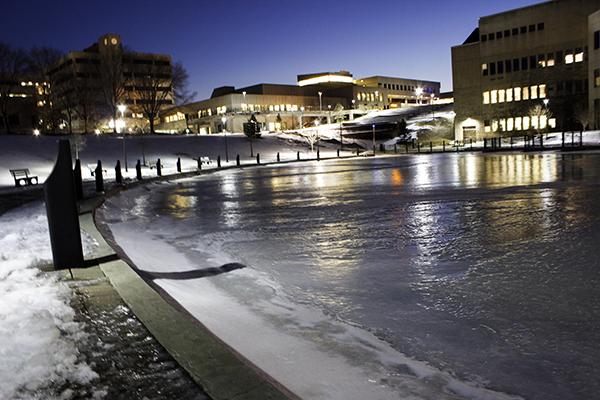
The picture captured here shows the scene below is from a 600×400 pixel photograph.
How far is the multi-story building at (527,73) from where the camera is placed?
62.8 metres

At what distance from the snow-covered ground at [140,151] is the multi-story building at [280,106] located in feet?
102

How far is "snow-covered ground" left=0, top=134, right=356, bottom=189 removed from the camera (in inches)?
1501

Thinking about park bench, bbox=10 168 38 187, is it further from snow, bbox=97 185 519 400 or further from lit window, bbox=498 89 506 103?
lit window, bbox=498 89 506 103

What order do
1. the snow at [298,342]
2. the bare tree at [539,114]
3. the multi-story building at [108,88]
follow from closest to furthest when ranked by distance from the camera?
the snow at [298,342]
the bare tree at [539,114]
the multi-story building at [108,88]

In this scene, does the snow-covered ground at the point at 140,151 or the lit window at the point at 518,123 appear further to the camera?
the lit window at the point at 518,123

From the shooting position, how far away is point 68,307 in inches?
198

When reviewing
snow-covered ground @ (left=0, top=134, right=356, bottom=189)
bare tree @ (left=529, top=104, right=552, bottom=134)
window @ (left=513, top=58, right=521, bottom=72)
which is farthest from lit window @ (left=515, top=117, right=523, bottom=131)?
snow-covered ground @ (left=0, top=134, right=356, bottom=189)

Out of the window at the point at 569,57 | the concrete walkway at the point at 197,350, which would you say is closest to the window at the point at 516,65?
the window at the point at 569,57

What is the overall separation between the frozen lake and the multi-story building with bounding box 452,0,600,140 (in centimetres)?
5607

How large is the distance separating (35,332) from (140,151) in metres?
52.6

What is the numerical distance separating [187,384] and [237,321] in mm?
2007

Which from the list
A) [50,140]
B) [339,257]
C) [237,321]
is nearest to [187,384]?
[237,321]

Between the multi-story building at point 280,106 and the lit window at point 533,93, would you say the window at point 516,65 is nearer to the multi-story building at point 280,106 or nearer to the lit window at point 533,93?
the lit window at point 533,93

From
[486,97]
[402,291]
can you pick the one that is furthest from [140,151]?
[402,291]
